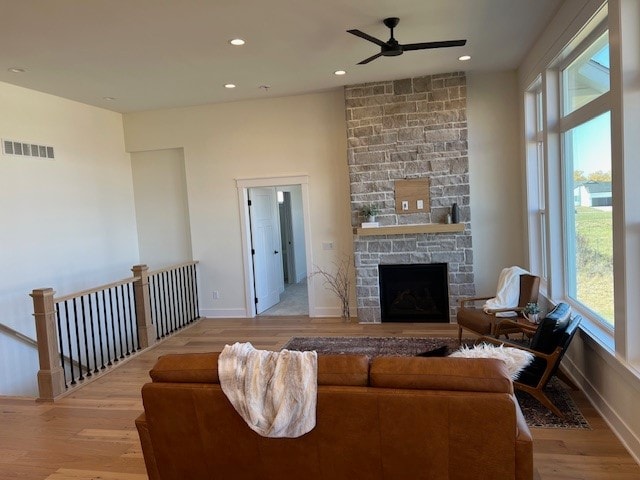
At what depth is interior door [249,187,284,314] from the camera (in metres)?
6.98

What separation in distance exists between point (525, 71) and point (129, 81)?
467cm

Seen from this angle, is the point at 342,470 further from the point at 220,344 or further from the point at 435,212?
the point at 435,212

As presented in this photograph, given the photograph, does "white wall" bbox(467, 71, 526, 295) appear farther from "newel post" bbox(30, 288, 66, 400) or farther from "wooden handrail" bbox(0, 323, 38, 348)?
"wooden handrail" bbox(0, 323, 38, 348)

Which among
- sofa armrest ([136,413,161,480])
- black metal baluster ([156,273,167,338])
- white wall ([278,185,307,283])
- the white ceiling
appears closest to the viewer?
sofa armrest ([136,413,161,480])

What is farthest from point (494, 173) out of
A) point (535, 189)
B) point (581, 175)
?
point (581, 175)

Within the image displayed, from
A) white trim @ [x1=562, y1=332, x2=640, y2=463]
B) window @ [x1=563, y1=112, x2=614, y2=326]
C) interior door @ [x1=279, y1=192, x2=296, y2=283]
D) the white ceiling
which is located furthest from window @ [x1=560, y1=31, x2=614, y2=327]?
interior door @ [x1=279, y1=192, x2=296, y2=283]

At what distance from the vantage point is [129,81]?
207 inches

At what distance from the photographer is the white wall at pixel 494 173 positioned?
5.87 metres

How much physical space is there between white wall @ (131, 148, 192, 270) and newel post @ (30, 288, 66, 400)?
9.66 ft

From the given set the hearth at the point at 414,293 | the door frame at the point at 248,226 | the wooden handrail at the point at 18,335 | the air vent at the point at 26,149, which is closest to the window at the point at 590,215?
the hearth at the point at 414,293

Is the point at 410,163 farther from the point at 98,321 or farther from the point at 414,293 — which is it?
the point at 98,321

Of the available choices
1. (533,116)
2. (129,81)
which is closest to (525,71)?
(533,116)

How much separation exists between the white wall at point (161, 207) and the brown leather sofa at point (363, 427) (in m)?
5.04

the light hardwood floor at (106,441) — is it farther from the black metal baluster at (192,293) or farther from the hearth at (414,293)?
the hearth at (414,293)
